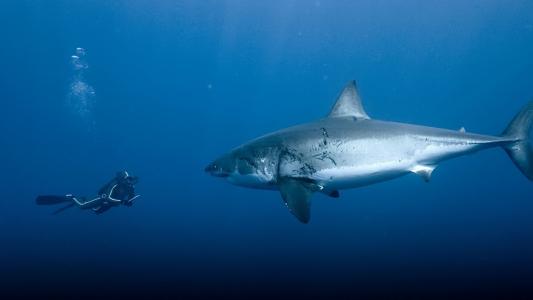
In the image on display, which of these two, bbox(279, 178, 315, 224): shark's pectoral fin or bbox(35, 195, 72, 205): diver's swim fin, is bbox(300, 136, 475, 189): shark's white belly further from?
bbox(35, 195, 72, 205): diver's swim fin

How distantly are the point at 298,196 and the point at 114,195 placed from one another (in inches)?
389

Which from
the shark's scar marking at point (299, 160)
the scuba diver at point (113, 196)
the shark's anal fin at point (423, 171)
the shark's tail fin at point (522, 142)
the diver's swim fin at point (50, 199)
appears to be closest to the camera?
the shark's scar marking at point (299, 160)

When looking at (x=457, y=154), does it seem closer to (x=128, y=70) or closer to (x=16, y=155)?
(x=128, y=70)

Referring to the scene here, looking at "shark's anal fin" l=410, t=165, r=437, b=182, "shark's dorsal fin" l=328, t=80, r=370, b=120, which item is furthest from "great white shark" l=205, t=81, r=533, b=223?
"shark's dorsal fin" l=328, t=80, r=370, b=120

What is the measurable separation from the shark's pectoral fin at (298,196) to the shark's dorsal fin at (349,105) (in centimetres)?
188

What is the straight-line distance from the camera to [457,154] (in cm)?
546

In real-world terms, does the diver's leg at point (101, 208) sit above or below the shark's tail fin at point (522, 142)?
above

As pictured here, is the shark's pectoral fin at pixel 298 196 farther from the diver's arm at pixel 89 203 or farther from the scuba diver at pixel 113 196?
the diver's arm at pixel 89 203

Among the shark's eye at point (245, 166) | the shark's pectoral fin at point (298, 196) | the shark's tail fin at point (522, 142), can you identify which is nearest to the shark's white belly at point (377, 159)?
the shark's pectoral fin at point (298, 196)

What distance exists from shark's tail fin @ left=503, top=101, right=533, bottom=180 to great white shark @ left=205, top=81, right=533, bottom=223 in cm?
48

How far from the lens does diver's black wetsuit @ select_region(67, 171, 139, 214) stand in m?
12.0

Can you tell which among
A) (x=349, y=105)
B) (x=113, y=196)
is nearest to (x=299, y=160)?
(x=349, y=105)

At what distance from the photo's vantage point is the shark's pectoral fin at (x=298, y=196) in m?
4.18

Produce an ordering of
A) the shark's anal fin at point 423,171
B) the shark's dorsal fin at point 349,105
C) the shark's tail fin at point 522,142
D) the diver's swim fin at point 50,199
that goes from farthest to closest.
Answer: the diver's swim fin at point 50,199, the shark's dorsal fin at point 349,105, the shark's tail fin at point 522,142, the shark's anal fin at point 423,171
